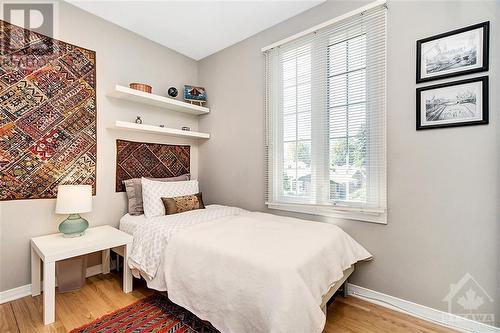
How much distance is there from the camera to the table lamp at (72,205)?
2078 millimetres

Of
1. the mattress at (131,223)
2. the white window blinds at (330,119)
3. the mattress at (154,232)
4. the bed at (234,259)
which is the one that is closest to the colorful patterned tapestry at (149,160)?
the bed at (234,259)

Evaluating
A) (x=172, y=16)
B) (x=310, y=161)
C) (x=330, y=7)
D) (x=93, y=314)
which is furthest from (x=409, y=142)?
(x=93, y=314)

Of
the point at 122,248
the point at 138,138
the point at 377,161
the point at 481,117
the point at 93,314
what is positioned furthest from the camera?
the point at 138,138

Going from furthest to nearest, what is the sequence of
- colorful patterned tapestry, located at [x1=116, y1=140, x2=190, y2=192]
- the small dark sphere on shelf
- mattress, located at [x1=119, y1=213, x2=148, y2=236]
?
the small dark sphere on shelf
colorful patterned tapestry, located at [x1=116, y1=140, x2=190, y2=192]
mattress, located at [x1=119, y1=213, x2=148, y2=236]

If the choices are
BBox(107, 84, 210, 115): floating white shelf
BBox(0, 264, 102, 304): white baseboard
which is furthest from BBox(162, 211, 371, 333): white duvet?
BBox(107, 84, 210, 115): floating white shelf

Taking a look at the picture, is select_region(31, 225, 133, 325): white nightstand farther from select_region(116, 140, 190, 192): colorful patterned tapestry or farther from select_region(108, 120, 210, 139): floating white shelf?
select_region(108, 120, 210, 139): floating white shelf

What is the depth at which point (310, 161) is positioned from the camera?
2.45 m

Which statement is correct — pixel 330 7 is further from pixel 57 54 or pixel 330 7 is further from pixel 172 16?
pixel 57 54

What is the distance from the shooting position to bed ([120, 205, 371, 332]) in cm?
126

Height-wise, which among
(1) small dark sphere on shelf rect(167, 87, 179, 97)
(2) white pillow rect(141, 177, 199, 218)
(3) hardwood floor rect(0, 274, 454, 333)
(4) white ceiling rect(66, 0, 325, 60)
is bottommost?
(3) hardwood floor rect(0, 274, 454, 333)

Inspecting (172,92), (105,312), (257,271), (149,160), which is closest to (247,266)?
(257,271)

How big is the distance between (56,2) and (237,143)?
7.54 feet

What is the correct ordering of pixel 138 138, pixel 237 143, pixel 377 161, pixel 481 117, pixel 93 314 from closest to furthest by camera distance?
pixel 481 117, pixel 93 314, pixel 377 161, pixel 138 138, pixel 237 143

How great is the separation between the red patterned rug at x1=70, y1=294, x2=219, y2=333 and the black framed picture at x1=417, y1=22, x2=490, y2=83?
96.9 inches
